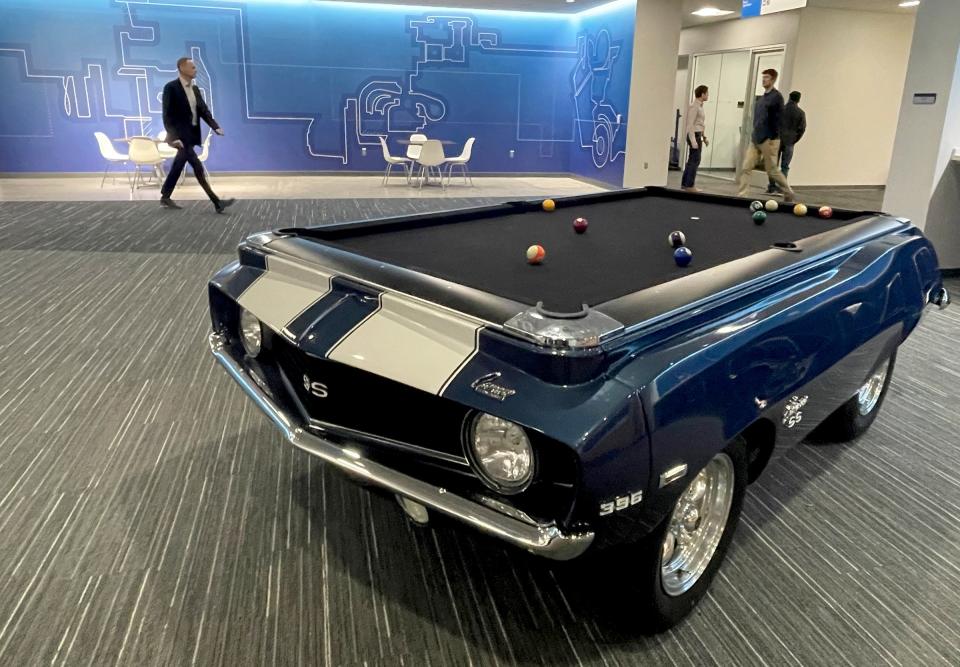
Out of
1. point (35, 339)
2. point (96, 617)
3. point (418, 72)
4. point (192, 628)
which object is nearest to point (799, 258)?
point (192, 628)

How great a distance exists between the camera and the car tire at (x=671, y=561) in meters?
1.51

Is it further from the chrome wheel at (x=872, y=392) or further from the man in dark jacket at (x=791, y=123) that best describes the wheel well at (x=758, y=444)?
the man in dark jacket at (x=791, y=123)

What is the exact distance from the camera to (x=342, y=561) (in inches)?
75.7

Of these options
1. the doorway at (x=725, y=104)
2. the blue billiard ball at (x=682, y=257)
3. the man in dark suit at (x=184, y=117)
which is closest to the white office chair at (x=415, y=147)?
the man in dark suit at (x=184, y=117)

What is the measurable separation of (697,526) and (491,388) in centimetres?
80

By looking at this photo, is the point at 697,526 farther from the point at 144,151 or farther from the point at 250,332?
the point at 144,151

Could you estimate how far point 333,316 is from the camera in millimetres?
1669

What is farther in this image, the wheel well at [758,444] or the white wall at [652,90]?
the white wall at [652,90]

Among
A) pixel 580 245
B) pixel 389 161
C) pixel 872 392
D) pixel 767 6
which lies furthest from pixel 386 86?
pixel 872 392

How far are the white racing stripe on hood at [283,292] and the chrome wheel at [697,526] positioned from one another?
102cm

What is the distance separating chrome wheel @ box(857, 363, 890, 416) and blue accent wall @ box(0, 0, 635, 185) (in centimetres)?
788

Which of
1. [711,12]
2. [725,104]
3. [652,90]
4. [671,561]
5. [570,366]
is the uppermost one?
[711,12]

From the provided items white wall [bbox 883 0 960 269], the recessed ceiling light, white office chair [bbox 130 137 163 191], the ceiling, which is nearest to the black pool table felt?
white wall [bbox 883 0 960 269]

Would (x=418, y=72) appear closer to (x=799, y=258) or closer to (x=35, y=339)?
(x=35, y=339)
